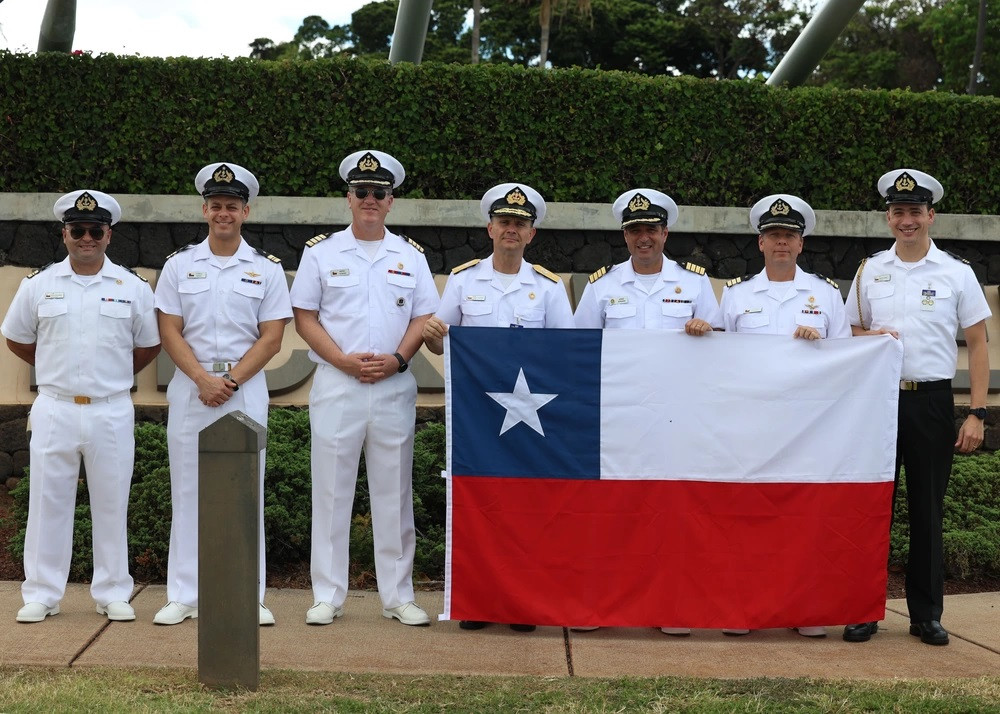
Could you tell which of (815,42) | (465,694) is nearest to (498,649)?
(465,694)

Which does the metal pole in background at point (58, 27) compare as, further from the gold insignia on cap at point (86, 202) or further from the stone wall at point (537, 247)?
the gold insignia on cap at point (86, 202)

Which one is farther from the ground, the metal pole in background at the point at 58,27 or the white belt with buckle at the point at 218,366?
the metal pole in background at the point at 58,27

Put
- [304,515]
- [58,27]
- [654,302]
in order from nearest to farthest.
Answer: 1. [654,302]
2. [304,515]
3. [58,27]

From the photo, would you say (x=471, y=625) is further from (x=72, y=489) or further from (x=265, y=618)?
(x=72, y=489)

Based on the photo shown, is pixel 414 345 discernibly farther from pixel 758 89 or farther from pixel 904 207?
pixel 758 89

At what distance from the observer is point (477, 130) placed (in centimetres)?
806

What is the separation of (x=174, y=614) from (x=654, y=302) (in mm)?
2497

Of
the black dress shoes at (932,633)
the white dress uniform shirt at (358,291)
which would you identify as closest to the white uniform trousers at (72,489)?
the white dress uniform shirt at (358,291)

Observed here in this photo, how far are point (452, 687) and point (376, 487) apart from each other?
1.27 meters

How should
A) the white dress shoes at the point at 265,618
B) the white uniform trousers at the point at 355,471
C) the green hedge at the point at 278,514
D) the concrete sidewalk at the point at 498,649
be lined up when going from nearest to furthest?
the concrete sidewalk at the point at 498,649, the white dress shoes at the point at 265,618, the white uniform trousers at the point at 355,471, the green hedge at the point at 278,514

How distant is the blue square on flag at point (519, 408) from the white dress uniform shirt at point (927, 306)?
1.31 meters

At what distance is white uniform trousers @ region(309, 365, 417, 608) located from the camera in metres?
4.84

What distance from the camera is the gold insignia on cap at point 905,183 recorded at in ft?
15.6

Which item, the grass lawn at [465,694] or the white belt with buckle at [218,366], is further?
the white belt with buckle at [218,366]
